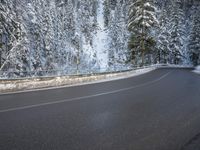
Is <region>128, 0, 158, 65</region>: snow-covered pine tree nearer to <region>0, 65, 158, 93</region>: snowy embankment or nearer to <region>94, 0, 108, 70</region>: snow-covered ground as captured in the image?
<region>0, 65, 158, 93</region>: snowy embankment

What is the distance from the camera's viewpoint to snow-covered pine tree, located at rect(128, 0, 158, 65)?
42594 mm

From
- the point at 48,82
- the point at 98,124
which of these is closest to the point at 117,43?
the point at 48,82

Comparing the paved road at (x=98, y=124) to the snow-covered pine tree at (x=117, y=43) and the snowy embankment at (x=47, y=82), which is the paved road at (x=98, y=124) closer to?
the snowy embankment at (x=47, y=82)

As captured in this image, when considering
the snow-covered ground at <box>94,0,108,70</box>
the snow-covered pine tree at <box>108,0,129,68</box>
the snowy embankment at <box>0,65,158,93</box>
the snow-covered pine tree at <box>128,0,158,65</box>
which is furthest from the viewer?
the snow-covered ground at <box>94,0,108,70</box>

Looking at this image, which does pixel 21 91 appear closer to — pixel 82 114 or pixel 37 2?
pixel 82 114

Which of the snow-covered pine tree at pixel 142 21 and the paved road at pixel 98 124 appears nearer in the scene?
the paved road at pixel 98 124

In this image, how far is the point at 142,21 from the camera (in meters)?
42.7

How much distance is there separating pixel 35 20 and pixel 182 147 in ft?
143

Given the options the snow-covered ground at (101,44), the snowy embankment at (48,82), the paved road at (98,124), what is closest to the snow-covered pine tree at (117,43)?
the snow-covered ground at (101,44)

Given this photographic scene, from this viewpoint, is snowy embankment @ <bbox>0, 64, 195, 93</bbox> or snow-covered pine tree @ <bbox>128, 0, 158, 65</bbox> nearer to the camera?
snowy embankment @ <bbox>0, 64, 195, 93</bbox>

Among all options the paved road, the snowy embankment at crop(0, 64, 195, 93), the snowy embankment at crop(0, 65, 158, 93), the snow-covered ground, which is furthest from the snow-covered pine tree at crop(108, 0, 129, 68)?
the paved road

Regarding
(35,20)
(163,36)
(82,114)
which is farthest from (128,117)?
(163,36)

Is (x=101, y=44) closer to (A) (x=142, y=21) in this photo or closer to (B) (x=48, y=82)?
(A) (x=142, y=21)

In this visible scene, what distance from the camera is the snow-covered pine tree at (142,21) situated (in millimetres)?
42594
